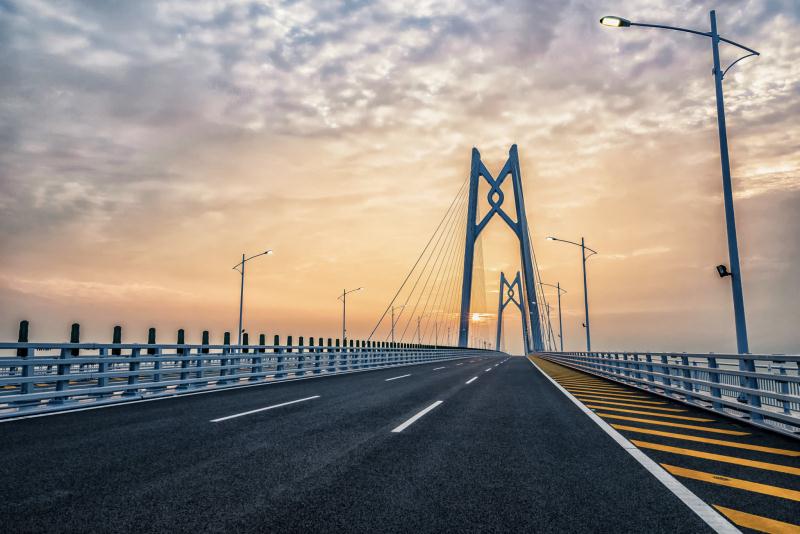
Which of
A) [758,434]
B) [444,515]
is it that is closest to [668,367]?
[758,434]

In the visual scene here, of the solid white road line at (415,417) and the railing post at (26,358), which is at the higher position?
the railing post at (26,358)

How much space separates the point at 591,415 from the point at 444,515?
6.38 m

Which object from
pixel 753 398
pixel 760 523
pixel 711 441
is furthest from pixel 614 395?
pixel 760 523

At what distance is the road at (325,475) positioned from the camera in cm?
388

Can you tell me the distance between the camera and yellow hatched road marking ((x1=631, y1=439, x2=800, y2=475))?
5.66 meters

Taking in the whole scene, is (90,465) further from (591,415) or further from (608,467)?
(591,415)

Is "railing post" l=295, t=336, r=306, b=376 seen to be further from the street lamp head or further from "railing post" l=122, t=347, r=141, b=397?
the street lamp head

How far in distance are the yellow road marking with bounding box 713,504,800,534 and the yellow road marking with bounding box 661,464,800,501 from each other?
827 millimetres

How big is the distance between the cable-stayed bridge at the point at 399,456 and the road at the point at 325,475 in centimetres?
2

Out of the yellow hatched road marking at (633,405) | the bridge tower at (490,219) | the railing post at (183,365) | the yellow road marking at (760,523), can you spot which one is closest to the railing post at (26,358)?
the railing post at (183,365)

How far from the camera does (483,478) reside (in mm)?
5074

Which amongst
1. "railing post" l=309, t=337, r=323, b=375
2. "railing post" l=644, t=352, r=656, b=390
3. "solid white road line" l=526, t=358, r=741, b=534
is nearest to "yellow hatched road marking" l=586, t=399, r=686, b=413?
"railing post" l=644, t=352, r=656, b=390

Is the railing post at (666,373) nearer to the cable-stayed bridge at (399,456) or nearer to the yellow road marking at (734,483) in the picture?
the cable-stayed bridge at (399,456)

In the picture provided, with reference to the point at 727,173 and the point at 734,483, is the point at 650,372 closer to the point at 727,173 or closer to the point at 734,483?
the point at 727,173
